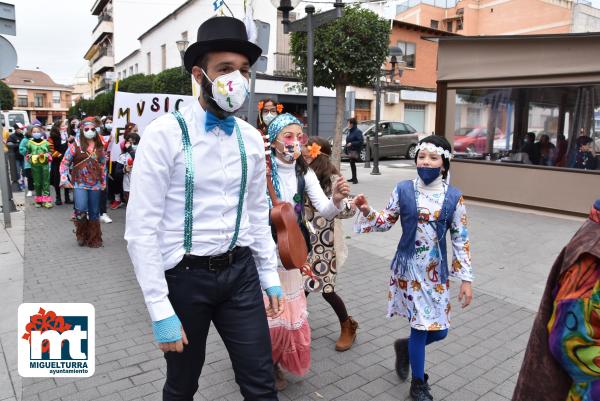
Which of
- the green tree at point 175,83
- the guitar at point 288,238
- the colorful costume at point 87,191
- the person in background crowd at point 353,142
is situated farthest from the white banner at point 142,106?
the green tree at point 175,83

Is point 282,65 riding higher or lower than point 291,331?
higher

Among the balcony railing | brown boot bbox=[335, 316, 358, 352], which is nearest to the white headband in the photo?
brown boot bbox=[335, 316, 358, 352]

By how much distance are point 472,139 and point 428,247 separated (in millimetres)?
8551

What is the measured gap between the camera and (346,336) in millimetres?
3947

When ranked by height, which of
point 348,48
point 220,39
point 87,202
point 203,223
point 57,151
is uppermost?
point 348,48

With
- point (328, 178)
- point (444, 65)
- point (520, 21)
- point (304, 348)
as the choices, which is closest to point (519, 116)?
point (444, 65)

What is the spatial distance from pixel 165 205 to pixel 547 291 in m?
1.50

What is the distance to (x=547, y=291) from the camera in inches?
67.5

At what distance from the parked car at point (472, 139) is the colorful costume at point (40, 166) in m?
8.94

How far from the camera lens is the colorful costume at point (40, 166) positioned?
10.5m

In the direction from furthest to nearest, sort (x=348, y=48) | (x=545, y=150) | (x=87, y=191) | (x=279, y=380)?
1. (x=348, y=48)
2. (x=545, y=150)
3. (x=87, y=191)
4. (x=279, y=380)

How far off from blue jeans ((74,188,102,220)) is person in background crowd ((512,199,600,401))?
6.76 metres

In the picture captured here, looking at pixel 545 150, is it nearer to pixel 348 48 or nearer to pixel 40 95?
pixel 348 48

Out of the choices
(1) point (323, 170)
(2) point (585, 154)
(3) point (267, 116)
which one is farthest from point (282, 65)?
(1) point (323, 170)
